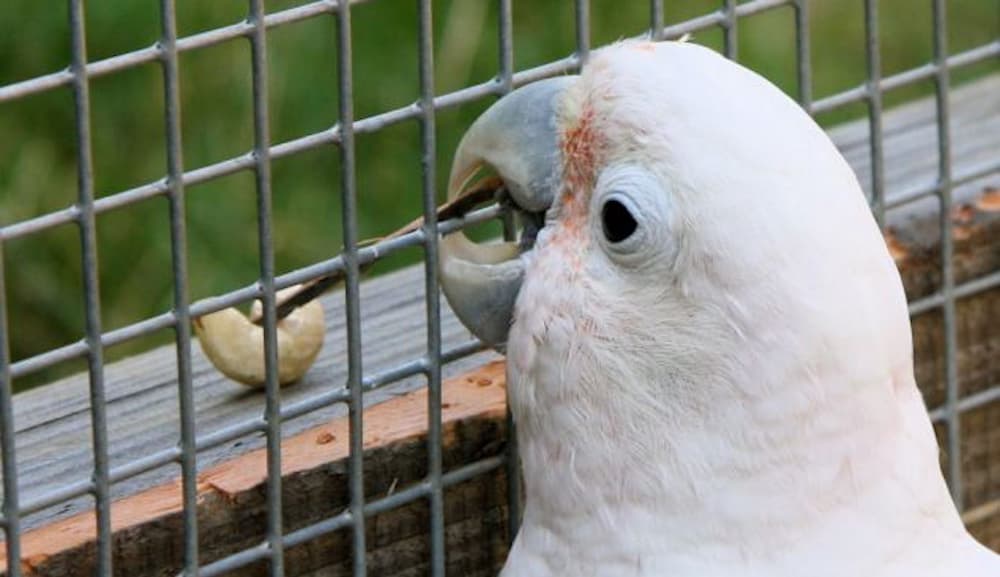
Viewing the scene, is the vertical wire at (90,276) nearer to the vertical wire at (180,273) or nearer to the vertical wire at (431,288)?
the vertical wire at (180,273)

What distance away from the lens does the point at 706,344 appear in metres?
1.75

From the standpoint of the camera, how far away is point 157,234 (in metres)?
3.45

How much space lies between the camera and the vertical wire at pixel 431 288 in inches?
73.9

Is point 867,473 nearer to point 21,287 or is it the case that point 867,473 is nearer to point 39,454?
point 39,454

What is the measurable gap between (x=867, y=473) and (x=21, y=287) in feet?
6.44

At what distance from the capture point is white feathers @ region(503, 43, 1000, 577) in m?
1.73

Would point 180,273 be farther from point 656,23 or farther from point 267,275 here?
point 656,23

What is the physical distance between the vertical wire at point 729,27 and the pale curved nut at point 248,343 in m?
0.46

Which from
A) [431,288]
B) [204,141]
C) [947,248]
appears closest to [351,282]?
[431,288]

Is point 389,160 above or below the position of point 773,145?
above

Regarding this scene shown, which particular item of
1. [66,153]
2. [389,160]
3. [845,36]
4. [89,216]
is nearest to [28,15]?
[66,153]

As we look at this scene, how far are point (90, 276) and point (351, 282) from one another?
281mm

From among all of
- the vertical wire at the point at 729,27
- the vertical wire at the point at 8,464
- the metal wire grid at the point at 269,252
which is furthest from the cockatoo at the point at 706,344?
the vertical wire at the point at 8,464

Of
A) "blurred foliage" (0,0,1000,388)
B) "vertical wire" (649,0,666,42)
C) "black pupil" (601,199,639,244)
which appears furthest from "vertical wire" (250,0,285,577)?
"blurred foliage" (0,0,1000,388)
